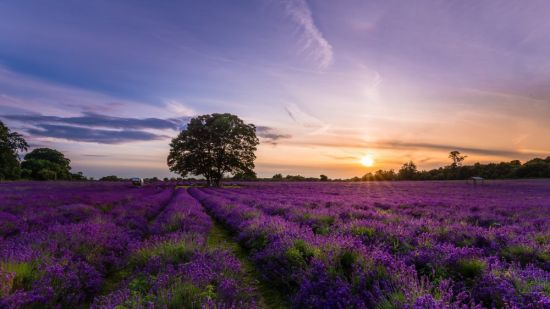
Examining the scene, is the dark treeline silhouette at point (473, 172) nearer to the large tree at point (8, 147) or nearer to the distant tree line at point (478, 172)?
the distant tree line at point (478, 172)

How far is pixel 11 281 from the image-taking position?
3.56 meters

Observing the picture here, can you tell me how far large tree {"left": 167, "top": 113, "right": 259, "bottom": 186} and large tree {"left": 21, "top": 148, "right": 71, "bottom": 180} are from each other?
149ft

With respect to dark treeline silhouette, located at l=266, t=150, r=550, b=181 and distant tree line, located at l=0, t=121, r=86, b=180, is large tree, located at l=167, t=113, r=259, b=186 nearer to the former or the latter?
distant tree line, located at l=0, t=121, r=86, b=180

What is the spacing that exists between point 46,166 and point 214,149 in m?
61.6

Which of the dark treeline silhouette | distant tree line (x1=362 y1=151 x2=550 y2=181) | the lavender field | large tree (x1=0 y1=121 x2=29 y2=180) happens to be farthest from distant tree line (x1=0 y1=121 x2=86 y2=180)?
distant tree line (x1=362 y1=151 x2=550 y2=181)

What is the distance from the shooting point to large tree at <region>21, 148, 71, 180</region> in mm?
72312

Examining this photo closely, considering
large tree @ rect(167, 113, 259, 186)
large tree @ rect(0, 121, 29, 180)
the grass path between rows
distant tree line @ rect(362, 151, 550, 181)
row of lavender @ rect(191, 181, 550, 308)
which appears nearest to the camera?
row of lavender @ rect(191, 181, 550, 308)

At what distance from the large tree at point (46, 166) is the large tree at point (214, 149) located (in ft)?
149

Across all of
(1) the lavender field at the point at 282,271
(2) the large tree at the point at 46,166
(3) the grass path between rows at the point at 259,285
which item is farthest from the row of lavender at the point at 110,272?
(2) the large tree at the point at 46,166

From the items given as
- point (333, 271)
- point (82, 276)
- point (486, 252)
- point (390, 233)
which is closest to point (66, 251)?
point (82, 276)

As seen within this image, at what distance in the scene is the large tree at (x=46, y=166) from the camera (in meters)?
72.3

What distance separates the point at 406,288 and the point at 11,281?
4.76 metres

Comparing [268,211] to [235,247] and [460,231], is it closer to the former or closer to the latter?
[235,247]

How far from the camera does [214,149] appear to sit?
1898 inches
